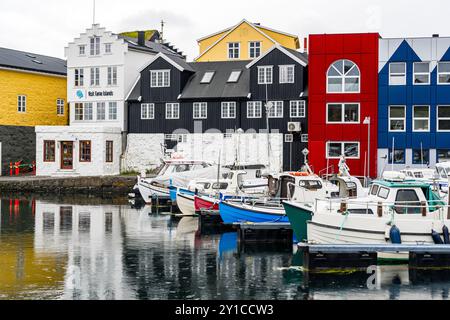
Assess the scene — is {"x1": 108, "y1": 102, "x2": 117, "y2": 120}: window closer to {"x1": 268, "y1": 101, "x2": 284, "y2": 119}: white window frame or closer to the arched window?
{"x1": 268, "y1": 101, "x2": 284, "y2": 119}: white window frame

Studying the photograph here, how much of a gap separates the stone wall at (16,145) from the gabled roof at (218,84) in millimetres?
13995

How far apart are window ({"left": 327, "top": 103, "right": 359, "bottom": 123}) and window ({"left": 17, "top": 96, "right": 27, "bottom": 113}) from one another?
26.5 m

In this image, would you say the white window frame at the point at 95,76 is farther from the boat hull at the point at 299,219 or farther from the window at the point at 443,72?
the boat hull at the point at 299,219

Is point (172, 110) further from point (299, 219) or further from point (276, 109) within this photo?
point (299, 219)

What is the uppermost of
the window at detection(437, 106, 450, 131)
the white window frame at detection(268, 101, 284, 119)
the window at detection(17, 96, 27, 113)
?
the window at detection(17, 96, 27, 113)

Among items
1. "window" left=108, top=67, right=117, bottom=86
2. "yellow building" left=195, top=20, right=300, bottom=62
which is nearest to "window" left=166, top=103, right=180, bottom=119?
"window" left=108, top=67, right=117, bottom=86

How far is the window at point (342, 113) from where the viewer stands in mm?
47562

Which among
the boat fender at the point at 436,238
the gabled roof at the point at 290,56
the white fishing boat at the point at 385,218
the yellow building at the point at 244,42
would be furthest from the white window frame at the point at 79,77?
the boat fender at the point at 436,238

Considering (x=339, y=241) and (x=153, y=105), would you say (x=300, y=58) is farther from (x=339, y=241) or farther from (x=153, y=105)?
(x=339, y=241)

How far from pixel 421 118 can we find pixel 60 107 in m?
32.2

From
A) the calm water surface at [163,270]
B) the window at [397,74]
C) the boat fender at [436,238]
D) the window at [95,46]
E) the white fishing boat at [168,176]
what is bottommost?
the calm water surface at [163,270]

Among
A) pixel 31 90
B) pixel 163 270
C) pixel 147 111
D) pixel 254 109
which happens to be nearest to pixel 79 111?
pixel 31 90

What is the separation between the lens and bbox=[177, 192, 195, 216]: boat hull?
38.2 metres
